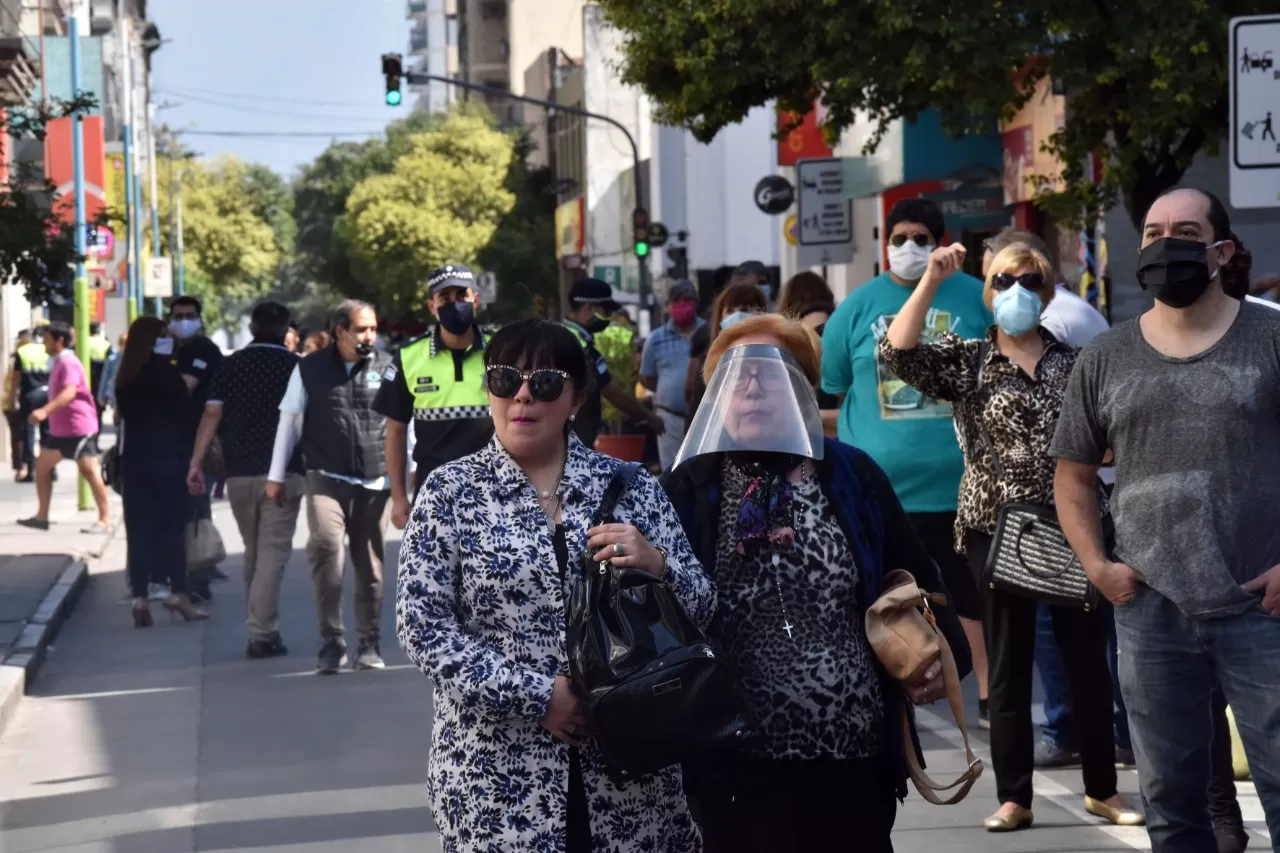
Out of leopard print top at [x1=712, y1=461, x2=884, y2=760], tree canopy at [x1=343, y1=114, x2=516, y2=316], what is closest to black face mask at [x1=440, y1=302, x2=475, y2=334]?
leopard print top at [x1=712, y1=461, x2=884, y2=760]

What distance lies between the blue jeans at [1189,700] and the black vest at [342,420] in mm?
6566

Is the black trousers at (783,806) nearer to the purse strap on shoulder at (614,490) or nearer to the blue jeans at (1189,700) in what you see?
the purse strap on shoulder at (614,490)

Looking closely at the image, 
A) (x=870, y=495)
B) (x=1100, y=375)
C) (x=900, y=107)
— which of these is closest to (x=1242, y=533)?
A: (x=1100, y=375)

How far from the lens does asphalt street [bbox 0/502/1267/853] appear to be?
24.6 ft

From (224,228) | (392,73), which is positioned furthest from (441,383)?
(224,228)

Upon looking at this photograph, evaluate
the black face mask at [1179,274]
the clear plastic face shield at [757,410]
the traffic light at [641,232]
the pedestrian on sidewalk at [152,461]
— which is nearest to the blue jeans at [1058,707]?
the black face mask at [1179,274]

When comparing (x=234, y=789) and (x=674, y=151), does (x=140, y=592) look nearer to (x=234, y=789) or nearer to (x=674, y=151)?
(x=234, y=789)

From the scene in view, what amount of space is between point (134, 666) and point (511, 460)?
Result: 27.3 feet

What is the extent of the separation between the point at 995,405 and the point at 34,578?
10.1m

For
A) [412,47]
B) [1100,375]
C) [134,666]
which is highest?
[412,47]

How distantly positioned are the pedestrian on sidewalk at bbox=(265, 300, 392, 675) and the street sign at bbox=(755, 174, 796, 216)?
47.5 feet

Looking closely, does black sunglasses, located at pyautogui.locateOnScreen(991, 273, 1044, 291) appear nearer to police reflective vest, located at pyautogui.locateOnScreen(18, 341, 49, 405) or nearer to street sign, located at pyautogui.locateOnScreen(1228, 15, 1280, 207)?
street sign, located at pyautogui.locateOnScreen(1228, 15, 1280, 207)

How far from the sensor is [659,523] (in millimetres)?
4355

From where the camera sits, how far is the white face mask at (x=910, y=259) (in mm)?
8172
